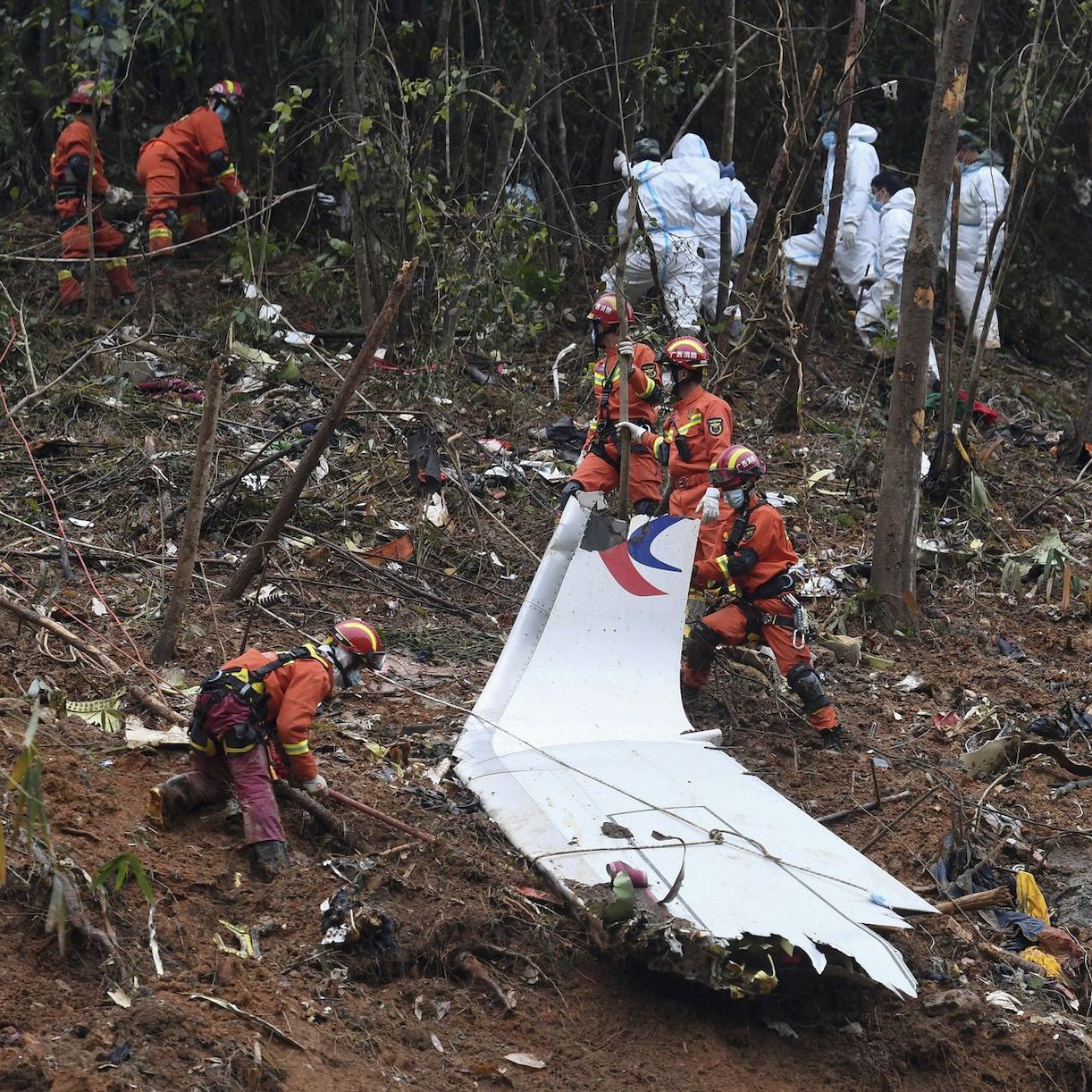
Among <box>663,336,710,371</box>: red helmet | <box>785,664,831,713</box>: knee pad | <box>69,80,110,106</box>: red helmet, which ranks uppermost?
<box>69,80,110,106</box>: red helmet

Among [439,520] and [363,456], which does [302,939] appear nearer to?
[439,520]

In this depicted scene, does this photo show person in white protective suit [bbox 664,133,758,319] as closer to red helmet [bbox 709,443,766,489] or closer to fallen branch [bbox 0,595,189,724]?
red helmet [bbox 709,443,766,489]

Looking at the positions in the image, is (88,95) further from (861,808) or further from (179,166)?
(861,808)

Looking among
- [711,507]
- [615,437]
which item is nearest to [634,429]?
[615,437]

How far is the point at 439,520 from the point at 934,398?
14.5 ft

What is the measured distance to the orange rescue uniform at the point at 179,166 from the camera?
9.66 m

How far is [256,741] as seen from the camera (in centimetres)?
440

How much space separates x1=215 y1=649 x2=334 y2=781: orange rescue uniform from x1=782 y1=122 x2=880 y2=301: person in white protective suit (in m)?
8.06

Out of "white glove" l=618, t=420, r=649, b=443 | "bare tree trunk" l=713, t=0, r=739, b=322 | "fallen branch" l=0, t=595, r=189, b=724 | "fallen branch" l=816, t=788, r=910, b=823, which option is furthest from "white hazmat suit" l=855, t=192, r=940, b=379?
"fallen branch" l=0, t=595, r=189, b=724

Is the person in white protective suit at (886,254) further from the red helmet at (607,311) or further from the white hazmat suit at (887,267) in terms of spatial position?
the red helmet at (607,311)

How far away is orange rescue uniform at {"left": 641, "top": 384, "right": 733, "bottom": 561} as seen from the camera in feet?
23.9

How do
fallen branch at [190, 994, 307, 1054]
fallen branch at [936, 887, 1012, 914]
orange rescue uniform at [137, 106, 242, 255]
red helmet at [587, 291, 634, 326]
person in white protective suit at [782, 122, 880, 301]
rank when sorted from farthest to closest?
person in white protective suit at [782, 122, 880, 301], orange rescue uniform at [137, 106, 242, 255], red helmet at [587, 291, 634, 326], fallen branch at [936, 887, 1012, 914], fallen branch at [190, 994, 307, 1054]

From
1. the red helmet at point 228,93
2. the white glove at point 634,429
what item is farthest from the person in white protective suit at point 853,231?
the red helmet at point 228,93

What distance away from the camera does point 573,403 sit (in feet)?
32.3
